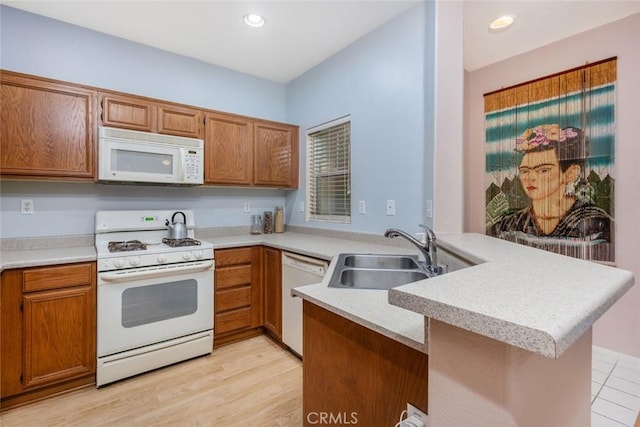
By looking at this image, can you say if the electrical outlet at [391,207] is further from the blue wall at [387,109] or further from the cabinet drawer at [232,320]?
the cabinet drawer at [232,320]

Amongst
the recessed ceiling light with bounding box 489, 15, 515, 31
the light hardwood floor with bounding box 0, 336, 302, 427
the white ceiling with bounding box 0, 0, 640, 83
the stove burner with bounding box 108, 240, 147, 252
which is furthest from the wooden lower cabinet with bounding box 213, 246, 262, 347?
the recessed ceiling light with bounding box 489, 15, 515, 31

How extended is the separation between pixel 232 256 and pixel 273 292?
1.53 ft

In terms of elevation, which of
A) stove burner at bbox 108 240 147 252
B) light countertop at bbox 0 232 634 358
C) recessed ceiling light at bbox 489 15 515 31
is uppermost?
recessed ceiling light at bbox 489 15 515 31

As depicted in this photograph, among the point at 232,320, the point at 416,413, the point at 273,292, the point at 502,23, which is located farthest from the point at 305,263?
the point at 502,23

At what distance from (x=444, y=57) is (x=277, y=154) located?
5.78 feet

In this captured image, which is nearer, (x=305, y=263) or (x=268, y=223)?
(x=305, y=263)

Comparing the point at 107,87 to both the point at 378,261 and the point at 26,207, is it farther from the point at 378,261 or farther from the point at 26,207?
the point at 378,261

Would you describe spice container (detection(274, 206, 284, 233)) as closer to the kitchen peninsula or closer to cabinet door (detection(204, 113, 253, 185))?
cabinet door (detection(204, 113, 253, 185))

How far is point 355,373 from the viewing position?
1.00 meters

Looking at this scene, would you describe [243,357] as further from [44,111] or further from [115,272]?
[44,111]

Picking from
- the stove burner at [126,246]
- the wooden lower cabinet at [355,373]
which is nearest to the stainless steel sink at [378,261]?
the wooden lower cabinet at [355,373]

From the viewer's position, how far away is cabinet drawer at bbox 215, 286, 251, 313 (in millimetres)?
2492

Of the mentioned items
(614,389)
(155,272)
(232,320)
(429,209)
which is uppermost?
(429,209)

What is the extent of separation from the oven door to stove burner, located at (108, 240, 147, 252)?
18 cm
